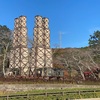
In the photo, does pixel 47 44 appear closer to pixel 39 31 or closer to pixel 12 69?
pixel 39 31

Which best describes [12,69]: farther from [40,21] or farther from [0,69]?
[40,21]

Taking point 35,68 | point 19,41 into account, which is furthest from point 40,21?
point 35,68

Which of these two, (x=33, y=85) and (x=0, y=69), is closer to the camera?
(x=33, y=85)

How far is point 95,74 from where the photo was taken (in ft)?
140

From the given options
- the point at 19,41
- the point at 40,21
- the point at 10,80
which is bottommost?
the point at 10,80

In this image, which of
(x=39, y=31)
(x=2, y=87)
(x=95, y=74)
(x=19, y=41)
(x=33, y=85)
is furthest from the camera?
(x=39, y=31)

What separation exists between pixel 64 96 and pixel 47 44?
27859mm

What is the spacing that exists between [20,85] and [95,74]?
18063 millimetres

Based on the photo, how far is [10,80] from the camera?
31.3m

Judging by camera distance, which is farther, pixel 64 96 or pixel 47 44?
pixel 47 44

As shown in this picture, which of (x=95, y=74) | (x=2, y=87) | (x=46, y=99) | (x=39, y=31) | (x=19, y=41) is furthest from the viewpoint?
(x=39, y=31)

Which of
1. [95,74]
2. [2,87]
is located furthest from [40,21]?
[2,87]

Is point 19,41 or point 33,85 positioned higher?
point 19,41

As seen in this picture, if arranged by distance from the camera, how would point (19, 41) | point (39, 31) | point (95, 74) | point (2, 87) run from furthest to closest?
1. point (39, 31)
2. point (19, 41)
3. point (95, 74)
4. point (2, 87)
